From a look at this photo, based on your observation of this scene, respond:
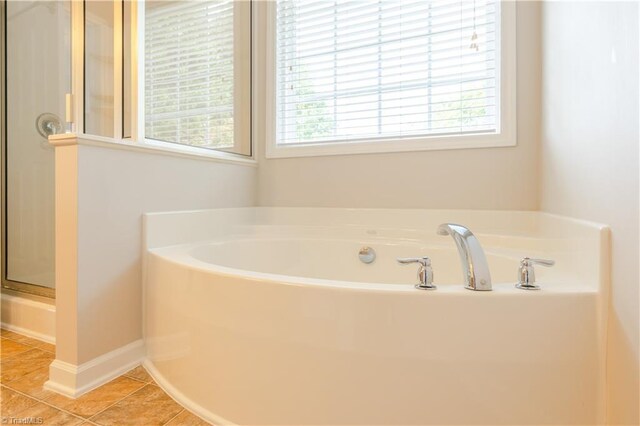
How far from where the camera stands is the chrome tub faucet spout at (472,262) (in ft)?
2.86

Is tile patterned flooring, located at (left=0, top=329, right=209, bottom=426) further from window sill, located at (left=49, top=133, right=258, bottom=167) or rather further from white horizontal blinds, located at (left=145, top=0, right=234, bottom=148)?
white horizontal blinds, located at (left=145, top=0, right=234, bottom=148)

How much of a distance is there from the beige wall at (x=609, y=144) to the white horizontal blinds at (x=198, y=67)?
1813 mm

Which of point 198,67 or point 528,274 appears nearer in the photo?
point 528,274

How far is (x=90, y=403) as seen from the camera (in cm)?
121

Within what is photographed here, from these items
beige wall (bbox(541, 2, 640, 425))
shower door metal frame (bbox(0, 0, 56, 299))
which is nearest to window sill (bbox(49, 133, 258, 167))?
shower door metal frame (bbox(0, 0, 56, 299))

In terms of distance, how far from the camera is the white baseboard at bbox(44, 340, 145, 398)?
49.9 inches

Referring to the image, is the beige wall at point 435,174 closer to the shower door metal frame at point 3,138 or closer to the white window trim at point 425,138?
the white window trim at point 425,138

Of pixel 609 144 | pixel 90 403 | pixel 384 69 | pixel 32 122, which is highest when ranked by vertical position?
pixel 384 69

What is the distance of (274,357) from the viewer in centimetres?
96

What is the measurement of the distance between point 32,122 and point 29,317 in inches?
44.7

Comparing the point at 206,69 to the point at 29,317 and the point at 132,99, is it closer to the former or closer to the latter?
the point at 132,99

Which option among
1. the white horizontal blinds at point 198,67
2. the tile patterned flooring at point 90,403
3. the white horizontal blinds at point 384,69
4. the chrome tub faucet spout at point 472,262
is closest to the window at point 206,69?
the white horizontal blinds at point 198,67

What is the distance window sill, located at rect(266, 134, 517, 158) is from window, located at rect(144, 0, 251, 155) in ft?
0.96

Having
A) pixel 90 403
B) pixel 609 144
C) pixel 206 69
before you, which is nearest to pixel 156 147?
pixel 206 69
